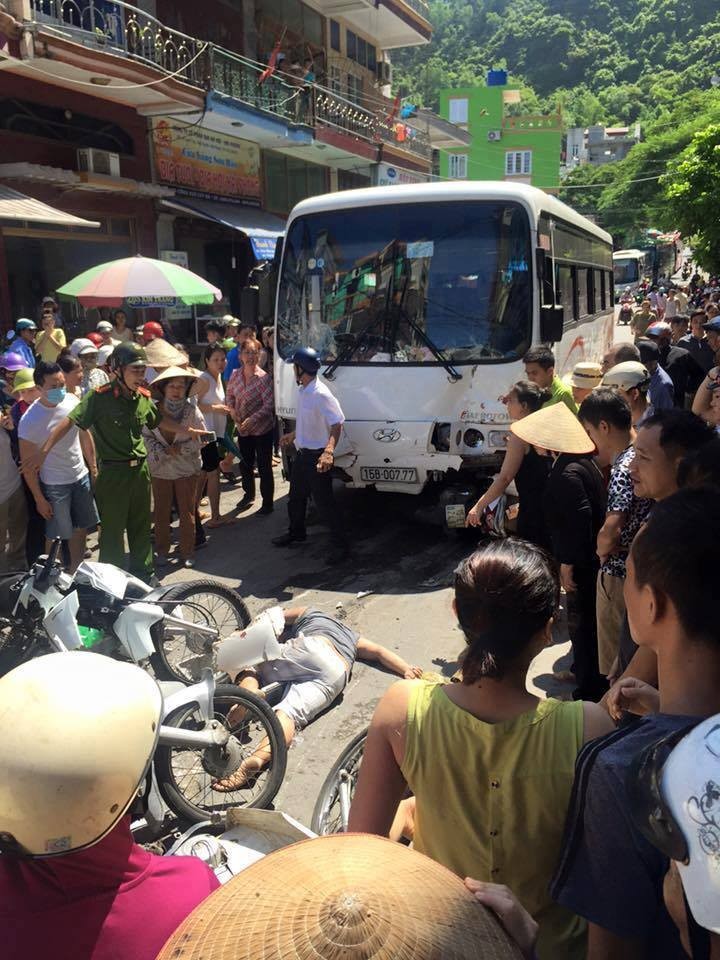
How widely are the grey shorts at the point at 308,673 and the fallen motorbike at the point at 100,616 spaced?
44 cm

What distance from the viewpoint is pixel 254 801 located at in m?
3.36

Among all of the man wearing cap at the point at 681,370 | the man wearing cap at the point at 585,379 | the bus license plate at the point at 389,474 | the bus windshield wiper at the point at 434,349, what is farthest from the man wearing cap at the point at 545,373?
the man wearing cap at the point at 681,370

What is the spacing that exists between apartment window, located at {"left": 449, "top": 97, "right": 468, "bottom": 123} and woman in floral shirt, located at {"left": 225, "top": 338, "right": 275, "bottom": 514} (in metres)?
68.3

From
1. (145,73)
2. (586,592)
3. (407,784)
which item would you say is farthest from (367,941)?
(145,73)

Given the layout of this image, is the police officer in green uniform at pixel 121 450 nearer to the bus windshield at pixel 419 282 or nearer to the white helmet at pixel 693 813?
the bus windshield at pixel 419 282

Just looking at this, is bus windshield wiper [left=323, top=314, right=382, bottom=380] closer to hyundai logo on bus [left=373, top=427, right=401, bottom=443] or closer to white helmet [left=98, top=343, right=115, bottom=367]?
hyundai logo on bus [left=373, top=427, right=401, bottom=443]

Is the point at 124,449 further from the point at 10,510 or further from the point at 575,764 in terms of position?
the point at 575,764

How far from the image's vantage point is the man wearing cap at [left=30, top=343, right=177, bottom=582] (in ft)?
17.4

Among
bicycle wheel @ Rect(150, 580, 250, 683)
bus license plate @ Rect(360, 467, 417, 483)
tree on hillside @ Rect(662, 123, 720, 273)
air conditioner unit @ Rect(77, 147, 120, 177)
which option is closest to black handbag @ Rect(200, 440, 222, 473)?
bus license plate @ Rect(360, 467, 417, 483)

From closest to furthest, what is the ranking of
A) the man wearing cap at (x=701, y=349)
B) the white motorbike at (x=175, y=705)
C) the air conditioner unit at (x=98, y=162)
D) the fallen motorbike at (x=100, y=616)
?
the white motorbike at (x=175, y=705) < the fallen motorbike at (x=100, y=616) < the man wearing cap at (x=701, y=349) < the air conditioner unit at (x=98, y=162)

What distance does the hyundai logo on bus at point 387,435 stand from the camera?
6.78 meters

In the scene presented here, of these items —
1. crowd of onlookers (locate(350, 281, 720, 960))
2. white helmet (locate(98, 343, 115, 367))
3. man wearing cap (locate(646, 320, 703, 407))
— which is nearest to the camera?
crowd of onlookers (locate(350, 281, 720, 960))

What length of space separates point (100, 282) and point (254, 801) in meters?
7.41

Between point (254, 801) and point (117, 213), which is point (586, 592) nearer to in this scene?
point (254, 801)
